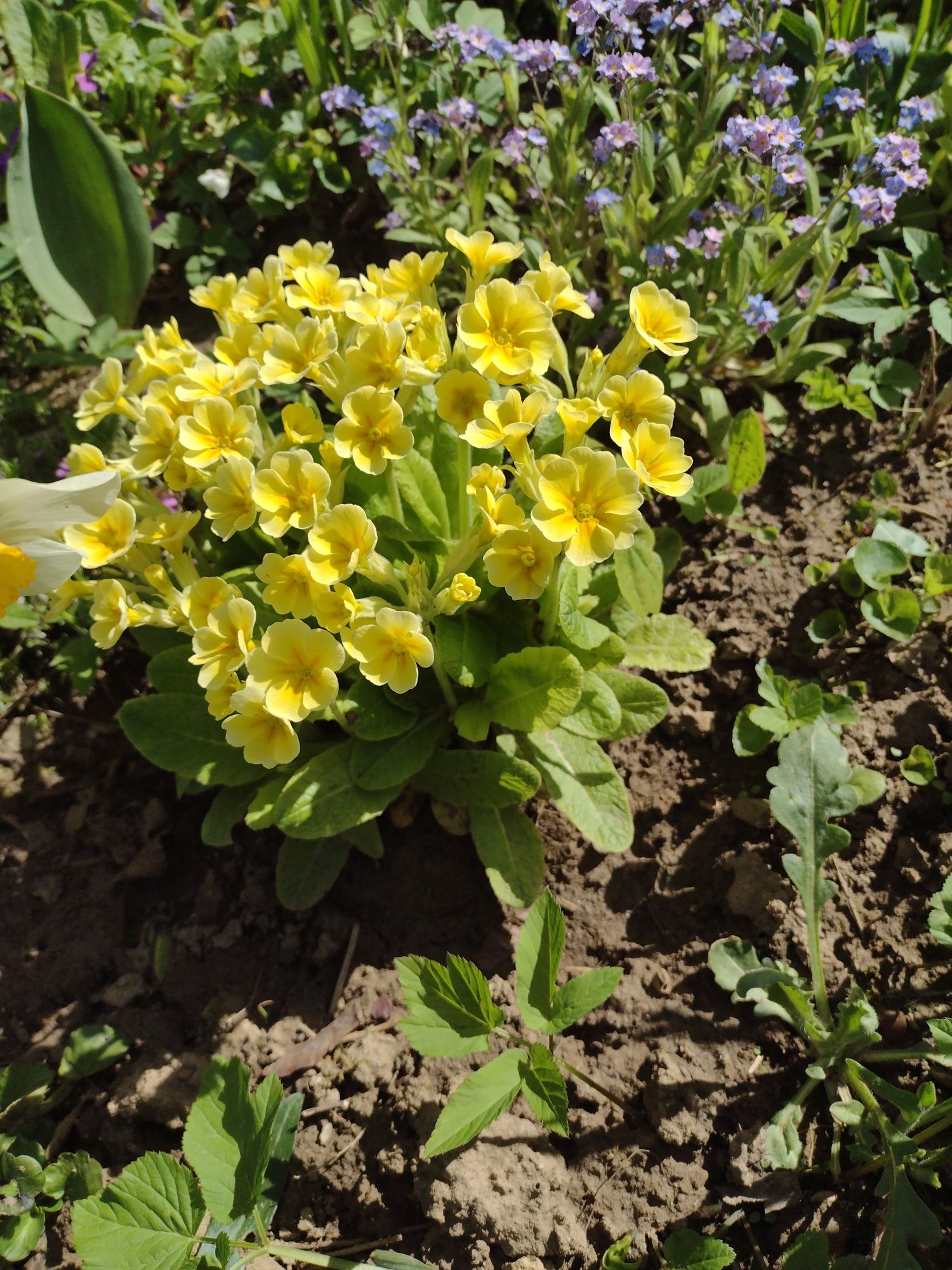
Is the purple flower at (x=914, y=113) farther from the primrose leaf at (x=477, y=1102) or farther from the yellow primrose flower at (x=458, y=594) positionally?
the primrose leaf at (x=477, y=1102)

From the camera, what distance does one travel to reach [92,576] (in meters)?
3.12

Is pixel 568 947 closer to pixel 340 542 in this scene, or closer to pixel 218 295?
pixel 340 542

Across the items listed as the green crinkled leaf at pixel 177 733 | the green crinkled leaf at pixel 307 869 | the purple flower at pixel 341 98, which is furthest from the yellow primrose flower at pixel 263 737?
the purple flower at pixel 341 98

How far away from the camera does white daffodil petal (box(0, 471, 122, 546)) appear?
2.08 metres

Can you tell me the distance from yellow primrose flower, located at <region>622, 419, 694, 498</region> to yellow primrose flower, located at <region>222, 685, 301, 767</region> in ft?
2.96

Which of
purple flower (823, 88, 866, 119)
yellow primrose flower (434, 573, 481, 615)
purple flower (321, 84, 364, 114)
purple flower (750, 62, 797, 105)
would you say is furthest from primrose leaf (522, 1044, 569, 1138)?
purple flower (321, 84, 364, 114)

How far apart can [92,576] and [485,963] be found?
1.74 m

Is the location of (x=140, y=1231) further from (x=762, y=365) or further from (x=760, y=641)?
(x=762, y=365)

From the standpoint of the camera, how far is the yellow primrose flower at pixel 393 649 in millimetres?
1901

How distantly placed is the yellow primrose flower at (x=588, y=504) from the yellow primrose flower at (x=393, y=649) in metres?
0.33

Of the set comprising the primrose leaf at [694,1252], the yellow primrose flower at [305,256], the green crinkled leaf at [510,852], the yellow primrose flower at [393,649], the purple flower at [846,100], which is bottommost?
the primrose leaf at [694,1252]

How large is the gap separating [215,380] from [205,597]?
529 millimetres

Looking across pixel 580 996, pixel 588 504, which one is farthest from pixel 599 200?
pixel 580 996

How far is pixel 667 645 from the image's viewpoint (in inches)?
110
